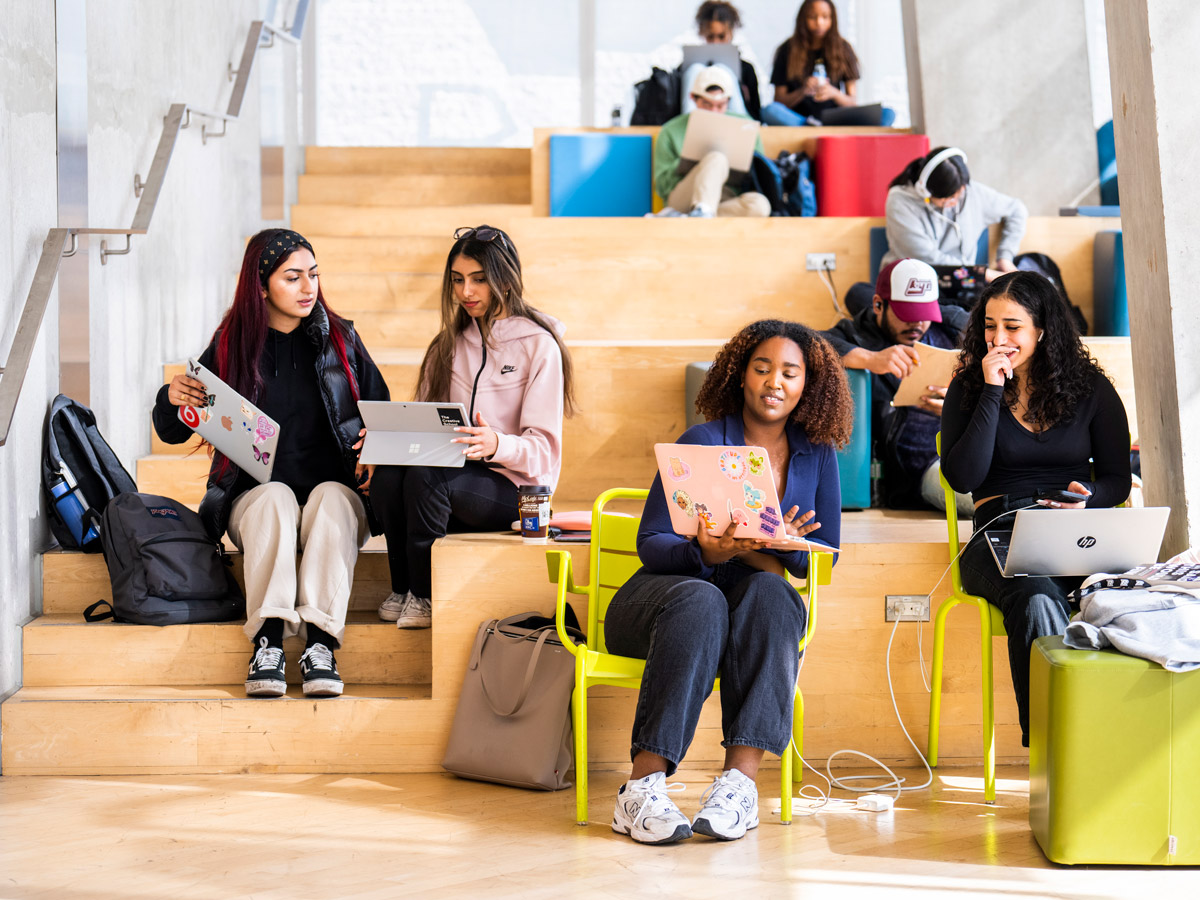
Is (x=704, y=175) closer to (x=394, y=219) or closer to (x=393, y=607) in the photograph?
(x=394, y=219)

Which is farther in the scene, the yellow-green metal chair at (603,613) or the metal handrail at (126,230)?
the metal handrail at (126,230)

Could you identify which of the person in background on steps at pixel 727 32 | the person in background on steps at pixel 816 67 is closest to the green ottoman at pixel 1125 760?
the person in background on steps at pixel 816 67

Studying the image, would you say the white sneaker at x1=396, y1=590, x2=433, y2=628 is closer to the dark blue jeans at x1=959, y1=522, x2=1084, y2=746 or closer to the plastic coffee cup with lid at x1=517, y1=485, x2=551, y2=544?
the plastic coffee cup with lid at x1=517, y1=485, x2=551, y2=544

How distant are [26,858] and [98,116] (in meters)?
2.27

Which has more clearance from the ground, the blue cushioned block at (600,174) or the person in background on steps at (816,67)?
the person in background on steps at (816,67)

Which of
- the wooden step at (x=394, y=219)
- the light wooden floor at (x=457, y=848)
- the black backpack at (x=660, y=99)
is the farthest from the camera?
the black backpack at (x=660, y=99)

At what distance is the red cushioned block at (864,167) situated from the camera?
5.64 m

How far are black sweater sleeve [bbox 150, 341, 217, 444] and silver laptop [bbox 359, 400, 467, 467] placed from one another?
1.56 feet

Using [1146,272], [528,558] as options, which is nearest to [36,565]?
[528,558]

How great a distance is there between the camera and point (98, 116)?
3.82 meters

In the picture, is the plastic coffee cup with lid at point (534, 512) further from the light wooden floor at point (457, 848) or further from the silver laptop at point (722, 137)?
the silver laptop at point (722, 137)

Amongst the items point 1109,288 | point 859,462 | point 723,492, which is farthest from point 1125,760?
point 1109,288

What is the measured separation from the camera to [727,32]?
680 centimetres

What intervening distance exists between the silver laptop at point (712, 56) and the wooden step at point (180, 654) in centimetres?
404
